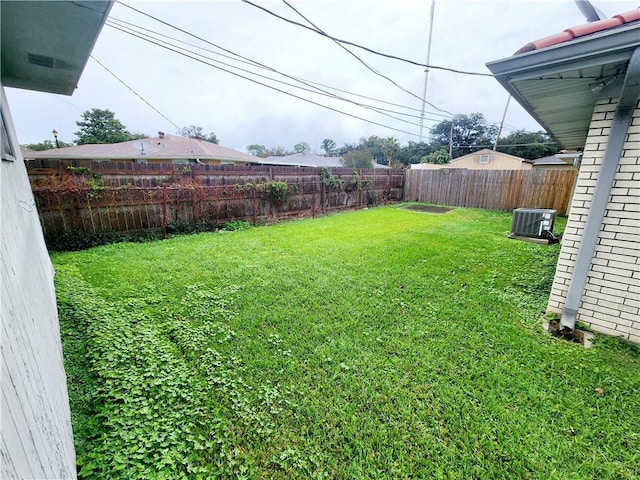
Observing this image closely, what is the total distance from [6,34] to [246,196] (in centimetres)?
654

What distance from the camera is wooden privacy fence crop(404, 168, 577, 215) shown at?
30.9ft

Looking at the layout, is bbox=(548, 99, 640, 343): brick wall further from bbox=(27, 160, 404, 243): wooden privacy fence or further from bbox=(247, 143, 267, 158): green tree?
bbox=(247, 143, 267, 158): green tree

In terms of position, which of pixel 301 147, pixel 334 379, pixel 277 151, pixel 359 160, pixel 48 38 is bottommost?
pixel 334 379

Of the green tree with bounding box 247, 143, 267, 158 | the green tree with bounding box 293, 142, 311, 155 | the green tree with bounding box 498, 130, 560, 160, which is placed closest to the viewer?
the green tree with bounding box 498, 130, 560, 160

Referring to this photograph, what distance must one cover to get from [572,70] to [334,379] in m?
3.37

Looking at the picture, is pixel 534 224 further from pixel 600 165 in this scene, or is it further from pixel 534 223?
pixel 600 165

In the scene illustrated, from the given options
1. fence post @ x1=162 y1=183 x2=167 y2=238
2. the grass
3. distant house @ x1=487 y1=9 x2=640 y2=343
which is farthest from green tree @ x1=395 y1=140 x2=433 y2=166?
the grass

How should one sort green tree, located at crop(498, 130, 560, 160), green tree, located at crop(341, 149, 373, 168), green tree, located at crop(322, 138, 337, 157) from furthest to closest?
green tree, located at crop(322, 138, 337, 157) < green tree, located at crop(498, 130, 560, 160) < green tree, located at crop(341, 149, 373, 168)

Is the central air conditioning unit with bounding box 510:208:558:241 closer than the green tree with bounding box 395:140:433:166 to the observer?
Yes

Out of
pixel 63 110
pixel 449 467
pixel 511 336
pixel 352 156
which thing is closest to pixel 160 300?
pixel 449 467

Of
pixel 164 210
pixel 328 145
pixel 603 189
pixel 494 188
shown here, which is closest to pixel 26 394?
pixel 603 189

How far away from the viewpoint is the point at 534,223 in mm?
6492

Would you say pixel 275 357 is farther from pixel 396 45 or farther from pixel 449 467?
pixel 396 45

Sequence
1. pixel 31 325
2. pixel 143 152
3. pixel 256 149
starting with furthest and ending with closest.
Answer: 1. pixel 256 149
2. pixel 143 152
3. pixel 31 325
